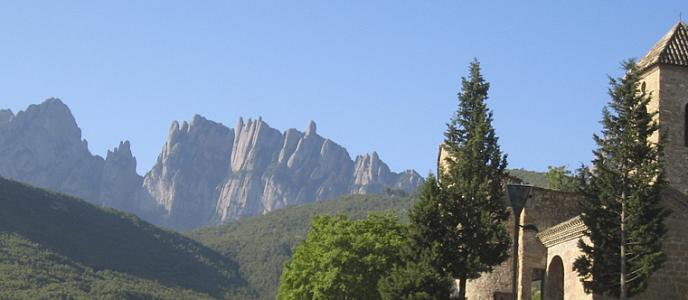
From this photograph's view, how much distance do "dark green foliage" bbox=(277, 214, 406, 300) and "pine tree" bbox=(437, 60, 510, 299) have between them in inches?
351

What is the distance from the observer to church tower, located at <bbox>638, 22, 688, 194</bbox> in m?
38.6

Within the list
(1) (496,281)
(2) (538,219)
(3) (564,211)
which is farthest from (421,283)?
(3) (564,211)

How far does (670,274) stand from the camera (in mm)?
32750

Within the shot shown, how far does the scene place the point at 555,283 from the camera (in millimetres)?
37094

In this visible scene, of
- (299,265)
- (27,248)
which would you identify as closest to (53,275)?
(27,248)

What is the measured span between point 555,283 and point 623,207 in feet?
20.4

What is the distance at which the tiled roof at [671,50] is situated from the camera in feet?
129

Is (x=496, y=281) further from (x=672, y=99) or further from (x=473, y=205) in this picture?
(x=672, y=99)

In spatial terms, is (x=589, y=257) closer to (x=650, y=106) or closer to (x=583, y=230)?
(x=583, y=230)

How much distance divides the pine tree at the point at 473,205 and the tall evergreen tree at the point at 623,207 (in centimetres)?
370

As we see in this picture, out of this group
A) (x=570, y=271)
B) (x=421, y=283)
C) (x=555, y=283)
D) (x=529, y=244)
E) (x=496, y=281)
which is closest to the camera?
(x=570, y=271)

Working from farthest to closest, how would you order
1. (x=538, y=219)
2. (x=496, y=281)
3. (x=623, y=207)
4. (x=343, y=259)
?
(x=343, y=259), (x=496, y=281), (x=538, y=219), (x=623, y=207)

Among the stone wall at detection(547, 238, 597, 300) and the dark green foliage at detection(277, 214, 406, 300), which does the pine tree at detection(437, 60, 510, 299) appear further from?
the dark green foliage at detection(277, 214, 406, 300)

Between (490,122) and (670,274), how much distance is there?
29.2 ft
